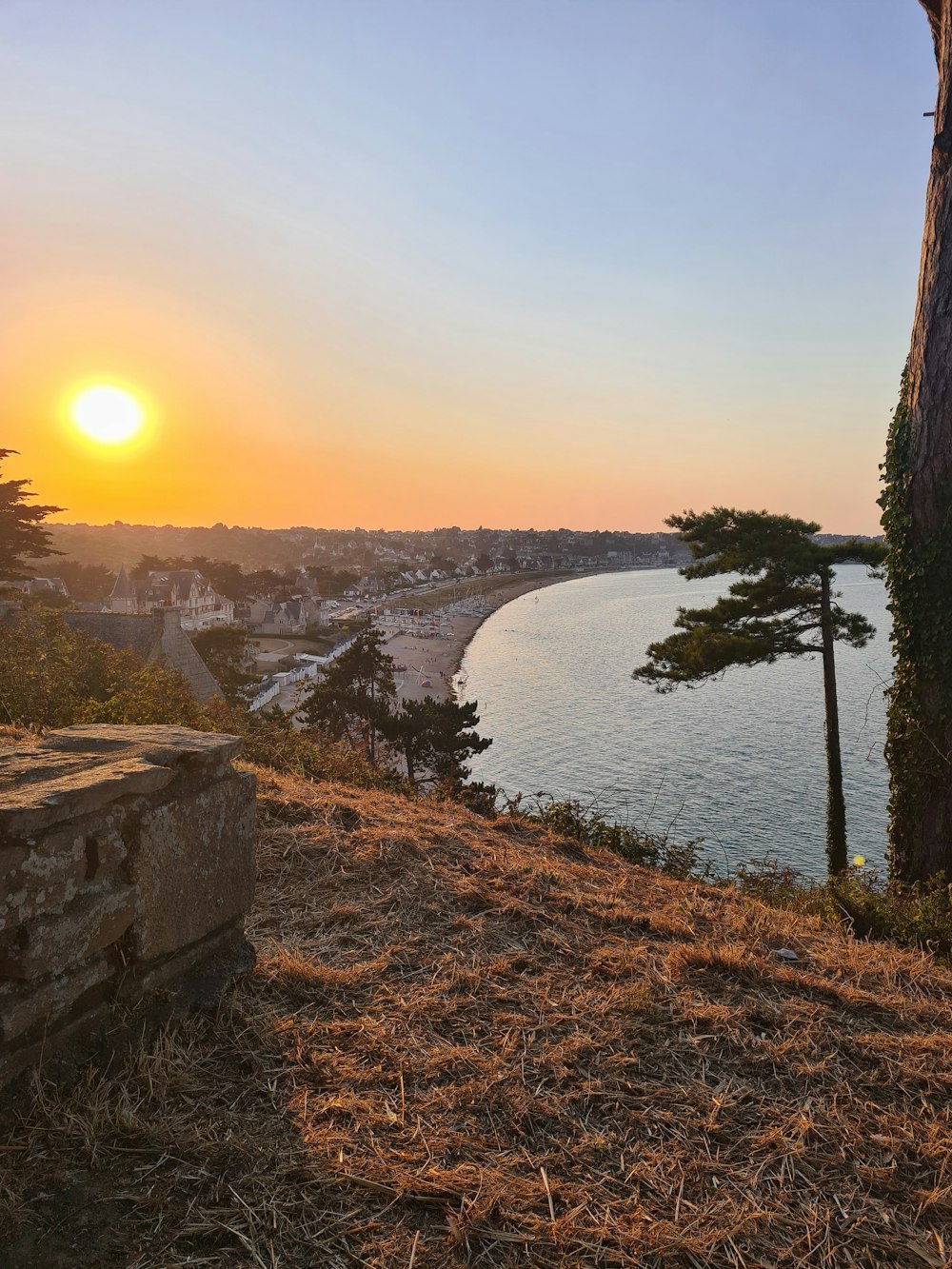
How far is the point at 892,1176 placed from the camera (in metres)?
2.21

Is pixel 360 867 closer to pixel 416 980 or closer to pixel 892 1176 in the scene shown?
pixel 416 980

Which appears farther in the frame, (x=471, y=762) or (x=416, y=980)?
(x=471, y=762)

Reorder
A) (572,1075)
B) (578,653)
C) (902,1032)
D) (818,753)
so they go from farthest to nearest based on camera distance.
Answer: (578,653)
(818,753)
(902,1032)
(572,1075)

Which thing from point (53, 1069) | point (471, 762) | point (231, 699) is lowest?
point (471, 762)

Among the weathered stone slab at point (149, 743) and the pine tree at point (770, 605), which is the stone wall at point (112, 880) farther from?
the pine tree at point (770, 605)

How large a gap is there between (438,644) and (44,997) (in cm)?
6996

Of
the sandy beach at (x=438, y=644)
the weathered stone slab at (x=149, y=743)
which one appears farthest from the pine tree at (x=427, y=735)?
the weathered stone slab at (x=149, y=743)

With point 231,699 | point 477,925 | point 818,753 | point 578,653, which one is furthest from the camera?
point 578,653

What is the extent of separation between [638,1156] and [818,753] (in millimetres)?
29224

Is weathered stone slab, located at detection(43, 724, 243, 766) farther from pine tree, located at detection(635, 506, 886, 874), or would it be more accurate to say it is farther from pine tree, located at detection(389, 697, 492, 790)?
pine tree, located at detection(389, 697, 492, 790)

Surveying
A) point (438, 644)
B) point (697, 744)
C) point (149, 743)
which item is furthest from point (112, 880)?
point (438, 644)

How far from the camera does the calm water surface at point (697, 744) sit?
21.5 meters

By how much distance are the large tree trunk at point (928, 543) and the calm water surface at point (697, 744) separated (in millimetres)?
4240

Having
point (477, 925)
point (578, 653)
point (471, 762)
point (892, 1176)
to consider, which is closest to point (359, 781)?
point (477, 925)
